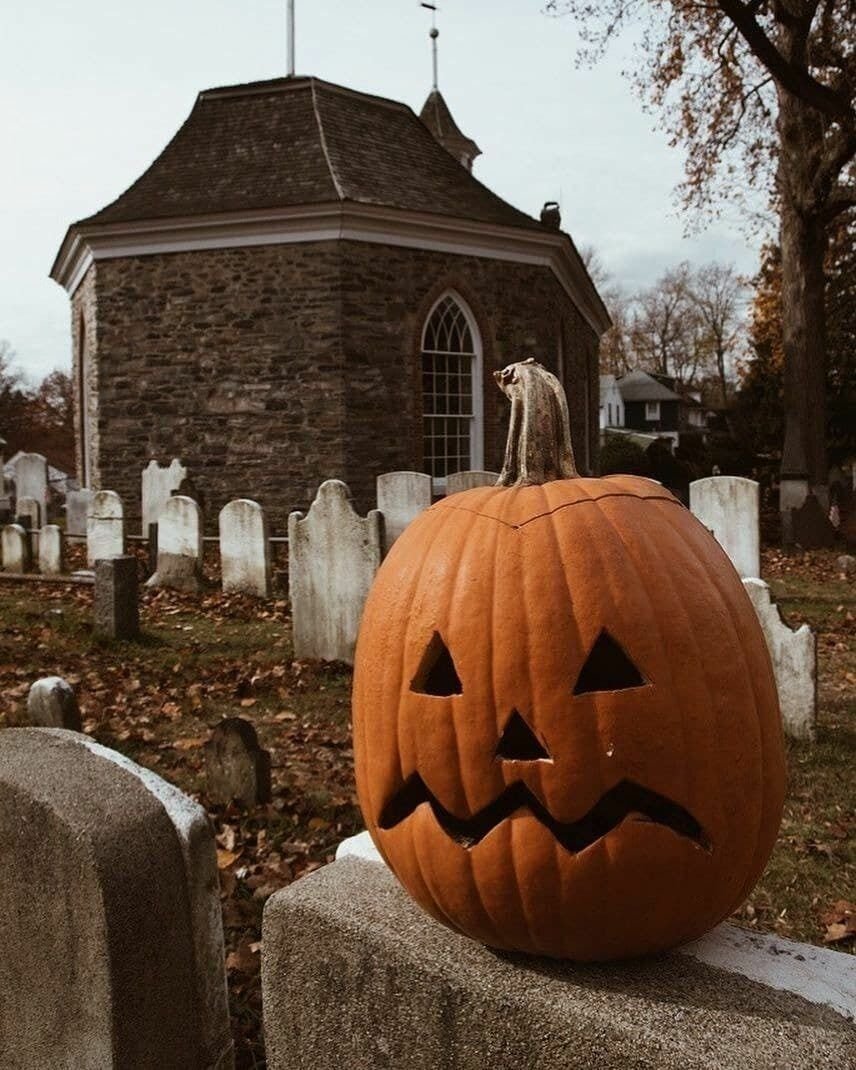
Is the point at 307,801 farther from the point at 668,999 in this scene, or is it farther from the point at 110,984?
the point at 668,999

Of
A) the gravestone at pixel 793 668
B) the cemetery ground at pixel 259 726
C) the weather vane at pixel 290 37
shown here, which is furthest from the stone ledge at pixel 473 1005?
the weather vane at pixel 290 37

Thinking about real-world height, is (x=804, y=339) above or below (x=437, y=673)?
above

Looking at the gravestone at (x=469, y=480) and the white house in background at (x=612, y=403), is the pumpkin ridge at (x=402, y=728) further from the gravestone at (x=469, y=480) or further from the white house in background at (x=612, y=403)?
the white house in background at (x=612, y=403)

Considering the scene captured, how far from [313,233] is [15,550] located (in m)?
7.77

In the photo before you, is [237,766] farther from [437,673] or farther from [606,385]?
[606,385]

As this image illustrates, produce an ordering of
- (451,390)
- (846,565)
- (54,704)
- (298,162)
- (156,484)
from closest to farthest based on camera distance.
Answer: (54,704), (846,565), (156,484), (298,162), (451,390)

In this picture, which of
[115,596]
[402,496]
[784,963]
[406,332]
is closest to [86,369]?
[406,332]

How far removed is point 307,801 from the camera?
4656 mm

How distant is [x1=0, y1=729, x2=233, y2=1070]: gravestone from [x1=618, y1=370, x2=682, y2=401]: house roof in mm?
70055

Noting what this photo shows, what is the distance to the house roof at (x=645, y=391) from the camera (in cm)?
6938

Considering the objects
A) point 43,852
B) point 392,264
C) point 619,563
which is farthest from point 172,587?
point 619,563

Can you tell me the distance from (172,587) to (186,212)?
28.1 feet

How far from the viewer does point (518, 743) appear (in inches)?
77.8

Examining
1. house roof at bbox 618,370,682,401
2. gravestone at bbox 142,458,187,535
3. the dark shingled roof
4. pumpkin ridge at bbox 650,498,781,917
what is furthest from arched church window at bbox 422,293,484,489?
house roof at bbox 618,370,682,401
